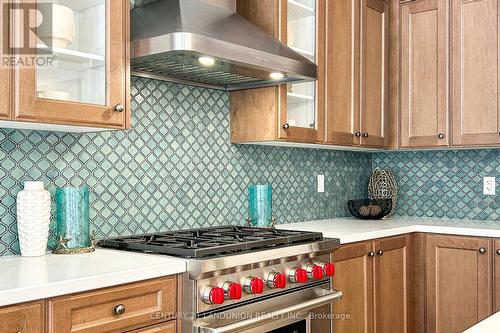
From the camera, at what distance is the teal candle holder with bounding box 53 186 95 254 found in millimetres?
2104

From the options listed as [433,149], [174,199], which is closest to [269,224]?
[174,199]

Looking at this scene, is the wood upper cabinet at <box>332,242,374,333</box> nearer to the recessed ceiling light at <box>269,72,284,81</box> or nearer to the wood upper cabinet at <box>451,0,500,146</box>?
the recessed ceiling light at <box>269,72,284,81</box>

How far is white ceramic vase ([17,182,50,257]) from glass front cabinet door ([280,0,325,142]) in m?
1.22

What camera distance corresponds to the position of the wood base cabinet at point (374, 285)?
2.76 meters

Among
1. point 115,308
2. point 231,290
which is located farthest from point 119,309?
point 231,290

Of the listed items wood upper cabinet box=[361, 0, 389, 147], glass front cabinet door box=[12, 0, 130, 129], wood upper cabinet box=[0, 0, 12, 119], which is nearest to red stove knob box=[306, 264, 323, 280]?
glass front cabinet door box=[12, 0, 130, 129]

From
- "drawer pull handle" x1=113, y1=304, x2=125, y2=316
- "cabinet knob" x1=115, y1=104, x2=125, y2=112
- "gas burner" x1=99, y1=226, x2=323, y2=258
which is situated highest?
"cabinet knob" x1=115, y1=104, x2=125, y2=112

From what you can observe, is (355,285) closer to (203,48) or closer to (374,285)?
(374,285)

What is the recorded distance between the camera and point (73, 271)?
170cm

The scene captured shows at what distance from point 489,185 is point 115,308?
2770 mm

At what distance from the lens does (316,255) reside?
8.04 feet

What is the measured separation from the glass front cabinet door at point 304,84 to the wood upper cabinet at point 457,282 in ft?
3.30

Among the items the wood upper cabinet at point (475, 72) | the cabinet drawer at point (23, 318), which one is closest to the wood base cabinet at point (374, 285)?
the wood upper cabinet at point (475, 72)

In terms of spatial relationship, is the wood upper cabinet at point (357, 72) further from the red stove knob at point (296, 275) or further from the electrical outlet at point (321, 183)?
the red stove knob at point (296, 275)
